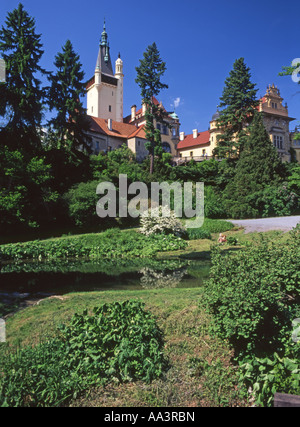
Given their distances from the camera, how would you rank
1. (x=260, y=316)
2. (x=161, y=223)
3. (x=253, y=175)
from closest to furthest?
(x=260, y=316), (x=161, y=223), (x=253, y=175)

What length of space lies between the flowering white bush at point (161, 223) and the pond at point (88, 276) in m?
5.40

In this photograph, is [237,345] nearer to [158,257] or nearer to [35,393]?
[35,393]

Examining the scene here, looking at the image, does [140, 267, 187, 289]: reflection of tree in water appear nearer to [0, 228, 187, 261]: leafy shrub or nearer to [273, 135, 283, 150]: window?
[0, 228, 187, 261]: leafy shrub

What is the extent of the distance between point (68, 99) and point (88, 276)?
23.3m

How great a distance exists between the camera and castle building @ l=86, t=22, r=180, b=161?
5066 centimetres

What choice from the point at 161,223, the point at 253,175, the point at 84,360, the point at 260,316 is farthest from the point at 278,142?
the point at 84,360

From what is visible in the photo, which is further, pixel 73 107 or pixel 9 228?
pixel 73 107

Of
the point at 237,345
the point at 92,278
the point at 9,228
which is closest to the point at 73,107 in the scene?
the point at 9,228

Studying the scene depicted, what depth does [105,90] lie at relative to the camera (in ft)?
203

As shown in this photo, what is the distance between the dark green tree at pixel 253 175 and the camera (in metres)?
29.7

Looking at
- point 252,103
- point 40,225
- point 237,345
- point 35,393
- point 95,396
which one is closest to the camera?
point 35,393

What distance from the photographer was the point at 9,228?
2220 cm

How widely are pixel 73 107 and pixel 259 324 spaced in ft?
99.4

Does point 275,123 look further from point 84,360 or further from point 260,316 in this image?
point 84,360
